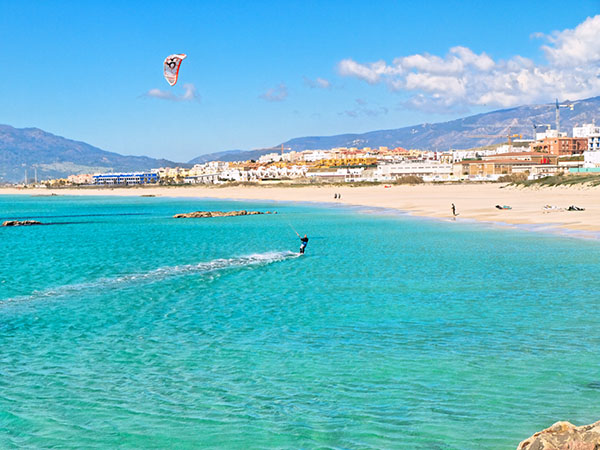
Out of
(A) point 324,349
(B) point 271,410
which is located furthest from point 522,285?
(B) point 271,410

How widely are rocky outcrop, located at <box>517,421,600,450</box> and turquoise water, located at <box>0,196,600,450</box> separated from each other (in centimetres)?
129

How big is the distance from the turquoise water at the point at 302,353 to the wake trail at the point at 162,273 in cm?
13

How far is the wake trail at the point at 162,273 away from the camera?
1852 cm

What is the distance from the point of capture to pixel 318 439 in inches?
289

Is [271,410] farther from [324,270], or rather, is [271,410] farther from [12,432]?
[324,270]

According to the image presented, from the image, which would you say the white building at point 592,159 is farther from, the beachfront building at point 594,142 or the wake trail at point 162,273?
the wake trail at point 162,273

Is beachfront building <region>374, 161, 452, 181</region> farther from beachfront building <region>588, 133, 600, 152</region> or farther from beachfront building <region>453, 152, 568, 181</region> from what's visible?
beachfront building <region>588, 133, 600, 152</region>

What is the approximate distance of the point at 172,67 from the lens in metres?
35.8

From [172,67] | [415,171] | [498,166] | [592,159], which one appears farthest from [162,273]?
[415,171]

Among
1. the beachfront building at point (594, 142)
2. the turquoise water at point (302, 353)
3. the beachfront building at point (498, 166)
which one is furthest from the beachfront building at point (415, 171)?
the turquoise water at point (302, 353)

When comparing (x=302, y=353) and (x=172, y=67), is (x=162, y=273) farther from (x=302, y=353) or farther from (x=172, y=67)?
(x=172, y=67)

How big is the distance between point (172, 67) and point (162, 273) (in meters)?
17.3

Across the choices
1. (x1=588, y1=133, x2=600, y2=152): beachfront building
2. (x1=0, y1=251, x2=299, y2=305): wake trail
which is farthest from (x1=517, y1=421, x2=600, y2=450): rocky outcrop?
(x1=588, y1=133, x2=600, y2=152): beachfront building

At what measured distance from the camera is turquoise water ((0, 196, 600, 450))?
7.75 meters
